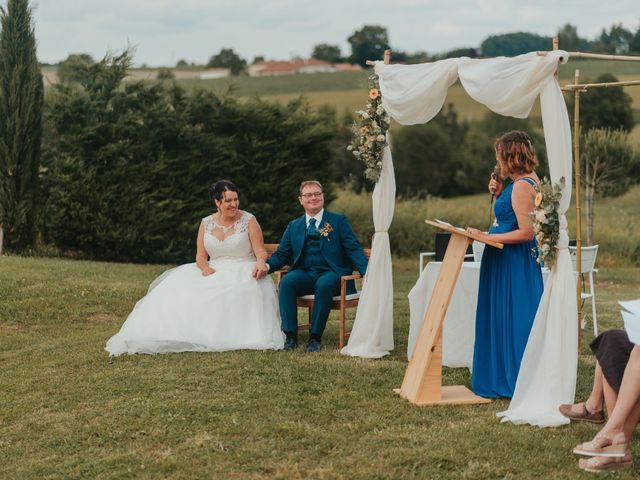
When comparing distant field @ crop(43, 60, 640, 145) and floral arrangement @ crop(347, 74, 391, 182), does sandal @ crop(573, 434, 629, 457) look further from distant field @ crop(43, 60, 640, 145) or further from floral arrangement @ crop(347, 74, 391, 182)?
distant field @ crop(43, 60, 640, 145)

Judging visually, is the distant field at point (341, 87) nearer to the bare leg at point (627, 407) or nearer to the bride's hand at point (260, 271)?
the bride's hand at point (260, 271)

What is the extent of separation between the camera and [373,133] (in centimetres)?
787

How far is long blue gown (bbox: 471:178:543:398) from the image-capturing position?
21.4 feet

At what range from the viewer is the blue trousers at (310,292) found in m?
8.12

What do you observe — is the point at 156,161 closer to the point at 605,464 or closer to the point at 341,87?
the point at 605,464

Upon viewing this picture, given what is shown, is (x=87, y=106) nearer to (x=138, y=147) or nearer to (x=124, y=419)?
(x=138, y=147)

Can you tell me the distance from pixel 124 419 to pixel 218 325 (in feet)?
7.06

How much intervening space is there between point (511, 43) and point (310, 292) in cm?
3380

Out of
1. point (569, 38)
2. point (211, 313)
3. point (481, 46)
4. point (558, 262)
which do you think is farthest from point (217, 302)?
point (569, 38)

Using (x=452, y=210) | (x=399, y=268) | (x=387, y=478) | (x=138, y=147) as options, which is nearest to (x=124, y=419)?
(x=387, y=478)

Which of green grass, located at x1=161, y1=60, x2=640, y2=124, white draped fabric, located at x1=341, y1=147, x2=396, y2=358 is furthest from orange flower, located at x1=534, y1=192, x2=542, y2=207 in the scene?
green grass, located at x1=161, y1=60, x2=640, y2=124

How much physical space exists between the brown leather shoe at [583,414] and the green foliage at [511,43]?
1377 inches

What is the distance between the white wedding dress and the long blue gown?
6.61ft

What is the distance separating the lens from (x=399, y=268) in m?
17.8
